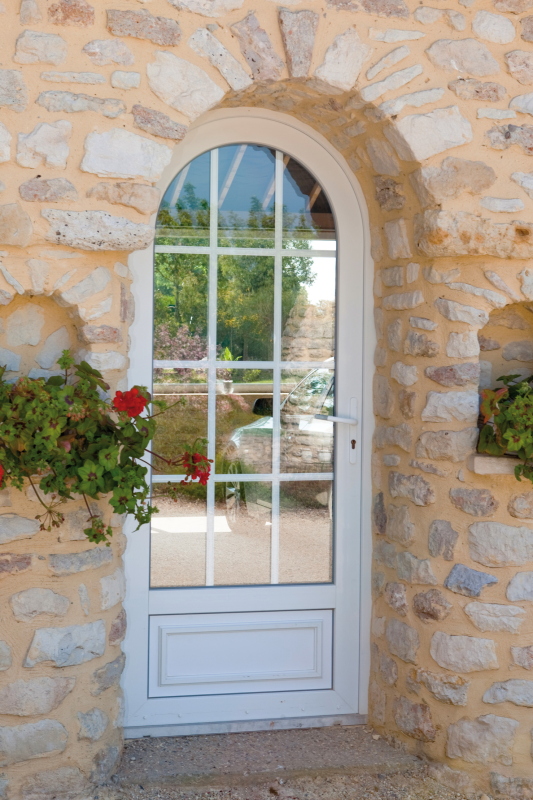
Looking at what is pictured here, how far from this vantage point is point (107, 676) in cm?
274

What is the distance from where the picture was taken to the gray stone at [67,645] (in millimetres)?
2607

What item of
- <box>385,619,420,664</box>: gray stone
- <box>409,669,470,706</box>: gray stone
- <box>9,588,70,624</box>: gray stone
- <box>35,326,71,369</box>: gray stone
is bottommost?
<box>409,669,470,706</box>: gray stone

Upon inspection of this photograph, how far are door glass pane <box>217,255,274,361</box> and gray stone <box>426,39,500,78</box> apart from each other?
3.15ft

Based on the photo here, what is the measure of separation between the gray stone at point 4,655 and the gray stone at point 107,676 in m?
0.30

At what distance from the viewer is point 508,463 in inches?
109

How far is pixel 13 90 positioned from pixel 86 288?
661 millimetres

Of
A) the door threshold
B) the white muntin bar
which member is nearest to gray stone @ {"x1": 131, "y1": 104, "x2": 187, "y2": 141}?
the white muntin bar

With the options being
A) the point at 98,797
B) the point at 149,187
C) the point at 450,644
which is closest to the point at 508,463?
the point at 450,644

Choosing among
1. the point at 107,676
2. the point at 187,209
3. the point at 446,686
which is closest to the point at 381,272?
the point at 187,209

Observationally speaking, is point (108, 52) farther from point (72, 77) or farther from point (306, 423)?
point (306, 423)

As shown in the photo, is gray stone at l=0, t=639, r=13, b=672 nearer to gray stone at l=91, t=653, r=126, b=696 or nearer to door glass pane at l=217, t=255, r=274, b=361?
gray stone at l=91, t=653, r=126, b=696

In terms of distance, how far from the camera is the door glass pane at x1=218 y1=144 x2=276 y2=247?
310 cm

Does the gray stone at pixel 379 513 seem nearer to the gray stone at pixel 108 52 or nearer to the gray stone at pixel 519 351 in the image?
the gray stone at pixel 519 351

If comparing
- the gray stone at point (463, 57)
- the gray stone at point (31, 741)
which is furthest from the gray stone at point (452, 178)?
the gray stone at point (31, 741)
